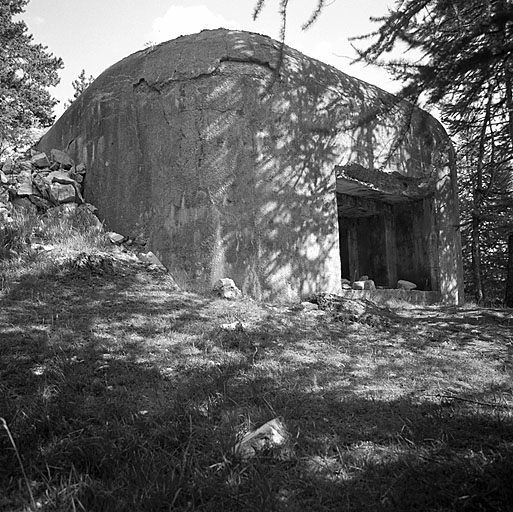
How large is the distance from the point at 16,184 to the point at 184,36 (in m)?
3.29

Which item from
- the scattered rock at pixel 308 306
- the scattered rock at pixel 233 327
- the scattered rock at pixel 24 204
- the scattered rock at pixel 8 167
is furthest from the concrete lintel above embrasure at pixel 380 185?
the scattered rock at pixel 8 167

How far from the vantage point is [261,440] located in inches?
96.5

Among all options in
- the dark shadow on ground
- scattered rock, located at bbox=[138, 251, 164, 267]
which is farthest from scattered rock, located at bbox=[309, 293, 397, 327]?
scattered rock, located at bbox=[138, 251, 164, 267]

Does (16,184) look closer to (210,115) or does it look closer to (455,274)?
(210,115)

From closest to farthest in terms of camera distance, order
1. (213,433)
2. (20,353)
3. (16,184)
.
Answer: (213,433), (20,353), (16,184)

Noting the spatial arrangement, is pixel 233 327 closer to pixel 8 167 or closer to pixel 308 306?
pixel 308 306

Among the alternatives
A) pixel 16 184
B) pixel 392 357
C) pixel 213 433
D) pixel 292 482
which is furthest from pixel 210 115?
pixel 292 482

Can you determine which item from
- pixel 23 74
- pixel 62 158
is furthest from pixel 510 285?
pixel 23 74

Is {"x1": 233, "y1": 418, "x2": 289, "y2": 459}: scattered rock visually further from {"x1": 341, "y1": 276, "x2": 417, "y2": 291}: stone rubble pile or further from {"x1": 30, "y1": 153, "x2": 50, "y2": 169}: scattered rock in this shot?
{"x1": 30, "y1": 153, "x2": 50, "y2": 169}: scattered rock

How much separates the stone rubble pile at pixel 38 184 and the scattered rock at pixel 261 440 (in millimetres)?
A: 5558

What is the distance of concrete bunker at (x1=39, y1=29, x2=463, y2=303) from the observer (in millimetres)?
6469

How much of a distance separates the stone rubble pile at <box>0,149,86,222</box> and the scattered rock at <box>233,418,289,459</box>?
5.56 meters

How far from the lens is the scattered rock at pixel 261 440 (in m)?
2.40

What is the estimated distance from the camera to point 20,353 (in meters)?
3.66
